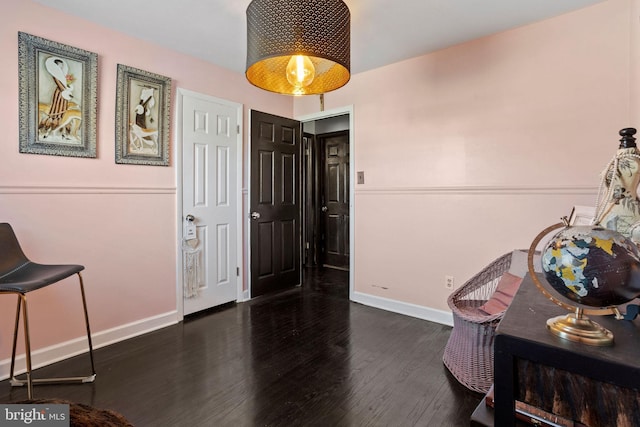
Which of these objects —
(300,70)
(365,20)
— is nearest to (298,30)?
(300,70)

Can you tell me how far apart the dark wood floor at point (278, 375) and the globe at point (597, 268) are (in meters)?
1.27

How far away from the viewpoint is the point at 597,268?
1.98 feet

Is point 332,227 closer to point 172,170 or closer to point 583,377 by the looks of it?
point 172,170

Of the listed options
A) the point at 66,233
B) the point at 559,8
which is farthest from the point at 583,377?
the point at 66,233

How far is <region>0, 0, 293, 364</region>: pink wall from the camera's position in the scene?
1976mm

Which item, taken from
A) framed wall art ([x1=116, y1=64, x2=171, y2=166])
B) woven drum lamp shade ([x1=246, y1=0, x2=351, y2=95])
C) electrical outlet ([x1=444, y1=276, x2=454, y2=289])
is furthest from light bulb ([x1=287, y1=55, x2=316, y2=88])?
electrical outlet ([x1=444, y1=276, x2=454, y2=289])

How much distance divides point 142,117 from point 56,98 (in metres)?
0.56

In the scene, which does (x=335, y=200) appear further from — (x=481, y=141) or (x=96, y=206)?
(x=96, y=206)

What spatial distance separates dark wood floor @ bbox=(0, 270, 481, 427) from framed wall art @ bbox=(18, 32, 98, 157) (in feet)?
4.88

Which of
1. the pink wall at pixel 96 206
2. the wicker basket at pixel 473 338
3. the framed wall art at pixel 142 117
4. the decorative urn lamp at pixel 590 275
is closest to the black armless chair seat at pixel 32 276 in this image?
the pink wall at pixel 96 206

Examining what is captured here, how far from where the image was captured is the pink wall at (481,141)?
2109 mm

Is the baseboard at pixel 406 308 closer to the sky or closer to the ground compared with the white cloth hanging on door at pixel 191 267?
closer to the ground

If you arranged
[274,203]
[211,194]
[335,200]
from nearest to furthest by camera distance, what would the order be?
[211,194] < [274,203] < [335,200]

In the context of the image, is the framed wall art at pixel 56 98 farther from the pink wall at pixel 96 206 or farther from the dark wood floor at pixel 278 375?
the dark wood floor at pixel 278 375
